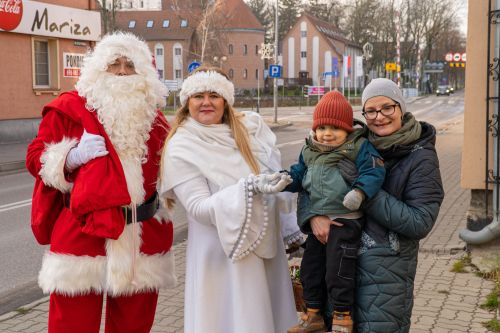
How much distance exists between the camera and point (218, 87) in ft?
10.2

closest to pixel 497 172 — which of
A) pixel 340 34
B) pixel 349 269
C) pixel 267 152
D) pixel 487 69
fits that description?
pixel 487 69

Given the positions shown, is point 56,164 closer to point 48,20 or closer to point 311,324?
point 311,324

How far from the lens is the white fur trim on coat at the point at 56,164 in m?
3.02

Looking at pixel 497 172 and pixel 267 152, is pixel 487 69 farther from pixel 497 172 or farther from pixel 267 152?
pixel 267 152

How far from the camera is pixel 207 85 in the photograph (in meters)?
3.08

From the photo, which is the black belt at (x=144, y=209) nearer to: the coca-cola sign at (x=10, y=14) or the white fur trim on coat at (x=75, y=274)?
the white fur trim on coat at (x=75, y=274)

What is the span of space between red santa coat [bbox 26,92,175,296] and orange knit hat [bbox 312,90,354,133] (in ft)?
3.34

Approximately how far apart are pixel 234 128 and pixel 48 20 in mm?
19562

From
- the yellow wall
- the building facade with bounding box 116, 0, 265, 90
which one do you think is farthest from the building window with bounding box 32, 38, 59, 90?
the building facade with bounding box 116, 0, 265, 90

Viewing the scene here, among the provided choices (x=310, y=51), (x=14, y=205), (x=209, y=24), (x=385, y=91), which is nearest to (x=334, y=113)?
(x=385, y=91)

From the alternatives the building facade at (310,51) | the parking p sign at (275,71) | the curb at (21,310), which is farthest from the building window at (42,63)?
the building facade at (310,51)

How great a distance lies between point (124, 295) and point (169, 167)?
2.47 feet

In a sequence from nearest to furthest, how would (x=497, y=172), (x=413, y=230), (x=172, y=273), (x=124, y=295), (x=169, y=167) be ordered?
(x=413, y=230) → (x=169, y=167) → (x=124, y=295) → (x=172, y=273) → (x=497, y=172)

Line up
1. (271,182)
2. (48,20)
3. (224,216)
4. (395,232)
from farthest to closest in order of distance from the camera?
(48,20)
(224,216)
(271,182)
(395,232)
